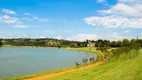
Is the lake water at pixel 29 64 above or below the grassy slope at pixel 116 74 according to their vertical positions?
below

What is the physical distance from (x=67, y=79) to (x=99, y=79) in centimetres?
835

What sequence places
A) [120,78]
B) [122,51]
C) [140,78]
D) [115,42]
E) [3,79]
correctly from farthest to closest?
[115,42]
[122,51]
[3,79]
[120,78]
[140,78]

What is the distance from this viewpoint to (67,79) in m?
41.6

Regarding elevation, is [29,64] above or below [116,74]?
below

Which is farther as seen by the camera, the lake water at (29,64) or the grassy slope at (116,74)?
the lake water at (29,64)

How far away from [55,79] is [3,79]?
12991 mm

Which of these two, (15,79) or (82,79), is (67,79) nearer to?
(82,79)

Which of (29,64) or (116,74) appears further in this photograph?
(29,64)

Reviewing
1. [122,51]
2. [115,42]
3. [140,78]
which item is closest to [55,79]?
[140,78]

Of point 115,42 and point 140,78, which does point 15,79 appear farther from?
point 115,42

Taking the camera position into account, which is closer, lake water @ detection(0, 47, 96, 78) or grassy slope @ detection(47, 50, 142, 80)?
grassy slope @ detection(47, 50, 142, 80)

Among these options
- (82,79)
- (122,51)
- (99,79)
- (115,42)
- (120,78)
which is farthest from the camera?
(115,42)

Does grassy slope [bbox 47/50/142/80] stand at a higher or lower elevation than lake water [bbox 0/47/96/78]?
higher

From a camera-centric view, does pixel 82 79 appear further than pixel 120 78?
Yes
